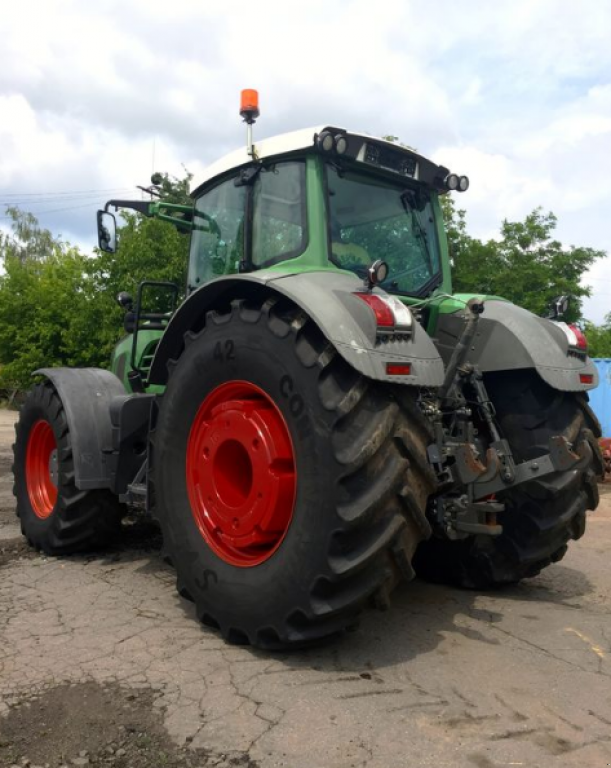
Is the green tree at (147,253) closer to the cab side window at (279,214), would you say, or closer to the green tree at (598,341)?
the cab side window at (279,214)

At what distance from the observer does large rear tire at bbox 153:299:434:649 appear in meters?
2.73

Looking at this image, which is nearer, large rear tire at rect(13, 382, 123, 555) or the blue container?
large rear tire at rect(13, 382, 123, 555)

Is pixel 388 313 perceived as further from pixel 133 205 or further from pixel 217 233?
pixel 133 205

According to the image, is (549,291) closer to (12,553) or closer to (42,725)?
(12,553)

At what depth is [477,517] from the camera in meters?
3.32

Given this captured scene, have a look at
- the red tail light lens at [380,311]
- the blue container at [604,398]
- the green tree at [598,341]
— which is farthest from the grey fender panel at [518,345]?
the green tree at [598,341]

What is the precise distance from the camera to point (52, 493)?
518 centimetres

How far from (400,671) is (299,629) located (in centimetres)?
47

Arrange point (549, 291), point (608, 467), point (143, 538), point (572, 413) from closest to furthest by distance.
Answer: point (572, 413)
point (143, 538)
point (608, 467)
point (549, 291)

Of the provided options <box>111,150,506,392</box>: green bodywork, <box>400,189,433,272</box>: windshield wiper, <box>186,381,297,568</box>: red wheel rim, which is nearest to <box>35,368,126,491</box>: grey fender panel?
<box>111,150,506,392</box>: green bodywork

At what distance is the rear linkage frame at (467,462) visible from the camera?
307 cm

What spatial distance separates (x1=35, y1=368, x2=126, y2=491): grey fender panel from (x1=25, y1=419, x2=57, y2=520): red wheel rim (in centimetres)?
51

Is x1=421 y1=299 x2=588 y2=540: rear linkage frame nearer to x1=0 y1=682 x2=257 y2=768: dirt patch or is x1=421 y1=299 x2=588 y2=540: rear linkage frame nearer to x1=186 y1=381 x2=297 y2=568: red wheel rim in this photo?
x1=186 y1=381 x2=297 y2=568: red wheel rim

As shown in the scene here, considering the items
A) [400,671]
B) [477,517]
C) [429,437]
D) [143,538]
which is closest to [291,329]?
[429,437]
